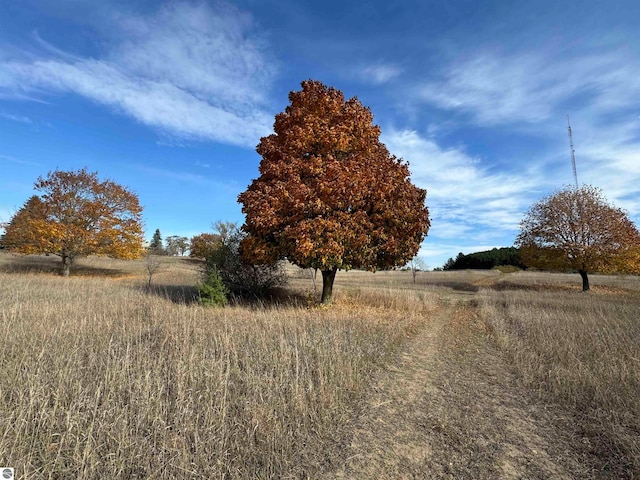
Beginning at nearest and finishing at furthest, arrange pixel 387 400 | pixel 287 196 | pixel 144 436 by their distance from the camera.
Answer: pixel 144 436 < pixel 387 400 < pixel 287 196

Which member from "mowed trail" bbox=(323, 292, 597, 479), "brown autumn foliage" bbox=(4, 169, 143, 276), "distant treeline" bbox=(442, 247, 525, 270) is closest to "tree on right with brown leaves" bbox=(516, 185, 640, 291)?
"mowed trail" bbox=(323, 292, 597, 479)

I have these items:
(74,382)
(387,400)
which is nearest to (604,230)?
(387,400)

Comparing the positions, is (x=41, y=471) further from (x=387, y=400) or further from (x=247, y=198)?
(x=247, y=198)

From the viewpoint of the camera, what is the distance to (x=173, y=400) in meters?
4.56

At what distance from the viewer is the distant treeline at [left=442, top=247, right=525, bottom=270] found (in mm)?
76850

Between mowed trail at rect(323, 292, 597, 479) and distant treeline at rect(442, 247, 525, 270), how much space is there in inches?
3058

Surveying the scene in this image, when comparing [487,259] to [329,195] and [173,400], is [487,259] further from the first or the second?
[173,400]

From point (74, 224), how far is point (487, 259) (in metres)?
81.4

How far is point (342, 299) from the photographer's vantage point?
55.9 ft

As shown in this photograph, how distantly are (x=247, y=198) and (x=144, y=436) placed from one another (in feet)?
34.7

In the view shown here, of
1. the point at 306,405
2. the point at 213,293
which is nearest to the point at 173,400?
the point at 306,405

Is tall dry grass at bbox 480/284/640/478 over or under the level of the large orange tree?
under

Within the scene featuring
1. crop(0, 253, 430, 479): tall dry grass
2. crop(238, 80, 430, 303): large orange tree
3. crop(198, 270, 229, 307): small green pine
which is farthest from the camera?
crop(198, 270, 229, 307): small green pine

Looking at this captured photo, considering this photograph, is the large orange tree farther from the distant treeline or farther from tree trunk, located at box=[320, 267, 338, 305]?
the distant treeline
